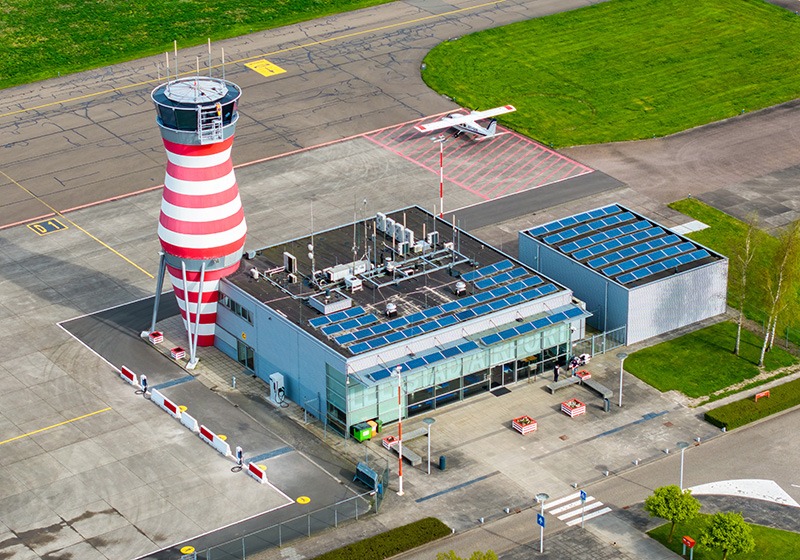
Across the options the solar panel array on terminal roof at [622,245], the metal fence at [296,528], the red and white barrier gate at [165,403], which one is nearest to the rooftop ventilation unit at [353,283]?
the red and white barrier gate at [165,403]

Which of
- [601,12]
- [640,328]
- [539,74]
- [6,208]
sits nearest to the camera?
[640,328]

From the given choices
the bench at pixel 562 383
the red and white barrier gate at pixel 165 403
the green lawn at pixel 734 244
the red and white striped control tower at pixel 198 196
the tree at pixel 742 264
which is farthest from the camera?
the green lawn at pixel 734 244

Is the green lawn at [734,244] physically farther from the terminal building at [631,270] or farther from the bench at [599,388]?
the bench at [599,388]

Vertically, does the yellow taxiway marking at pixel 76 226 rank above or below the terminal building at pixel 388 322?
below

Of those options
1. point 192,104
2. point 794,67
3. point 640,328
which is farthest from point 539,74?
point 192,104

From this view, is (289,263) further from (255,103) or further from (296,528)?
(255,103)

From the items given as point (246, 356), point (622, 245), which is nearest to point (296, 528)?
point (246, 356)

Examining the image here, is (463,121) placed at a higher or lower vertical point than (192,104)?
lower

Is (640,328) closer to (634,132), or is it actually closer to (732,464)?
(732,464)
